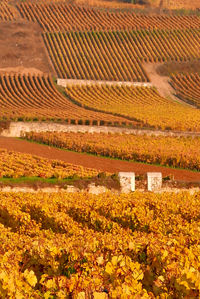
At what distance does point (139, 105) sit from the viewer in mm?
98125

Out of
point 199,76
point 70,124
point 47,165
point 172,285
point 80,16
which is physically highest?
point 80,16

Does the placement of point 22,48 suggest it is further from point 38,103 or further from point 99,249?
point 99,249

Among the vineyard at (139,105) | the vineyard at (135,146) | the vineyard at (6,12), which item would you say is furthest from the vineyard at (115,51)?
the vineyard at (135,146)

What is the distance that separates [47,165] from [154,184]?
10.8m

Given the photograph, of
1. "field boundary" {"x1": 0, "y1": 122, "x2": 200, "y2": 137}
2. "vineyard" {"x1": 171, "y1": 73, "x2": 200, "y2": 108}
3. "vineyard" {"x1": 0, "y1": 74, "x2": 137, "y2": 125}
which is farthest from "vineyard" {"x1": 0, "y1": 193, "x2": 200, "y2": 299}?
"vineyard" {"x1": 171, "y1": 73, "x2": 200, "y2": 108}

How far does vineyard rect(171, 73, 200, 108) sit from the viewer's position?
10662cm

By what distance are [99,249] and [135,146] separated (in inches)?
1807

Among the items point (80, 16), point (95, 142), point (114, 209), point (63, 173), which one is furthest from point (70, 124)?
point (80, 16)

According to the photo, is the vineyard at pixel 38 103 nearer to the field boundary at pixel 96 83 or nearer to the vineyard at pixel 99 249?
the field boundary at pixel 96 83

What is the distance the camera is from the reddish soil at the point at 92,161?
5166 cm

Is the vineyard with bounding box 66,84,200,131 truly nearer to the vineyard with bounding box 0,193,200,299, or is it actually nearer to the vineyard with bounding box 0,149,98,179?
the vineyard with bounding box 0,149,98,179

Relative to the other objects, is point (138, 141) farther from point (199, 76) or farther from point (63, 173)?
point (199, 76)

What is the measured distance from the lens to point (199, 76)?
120m

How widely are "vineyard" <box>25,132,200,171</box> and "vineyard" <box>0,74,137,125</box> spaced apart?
7.47 m
